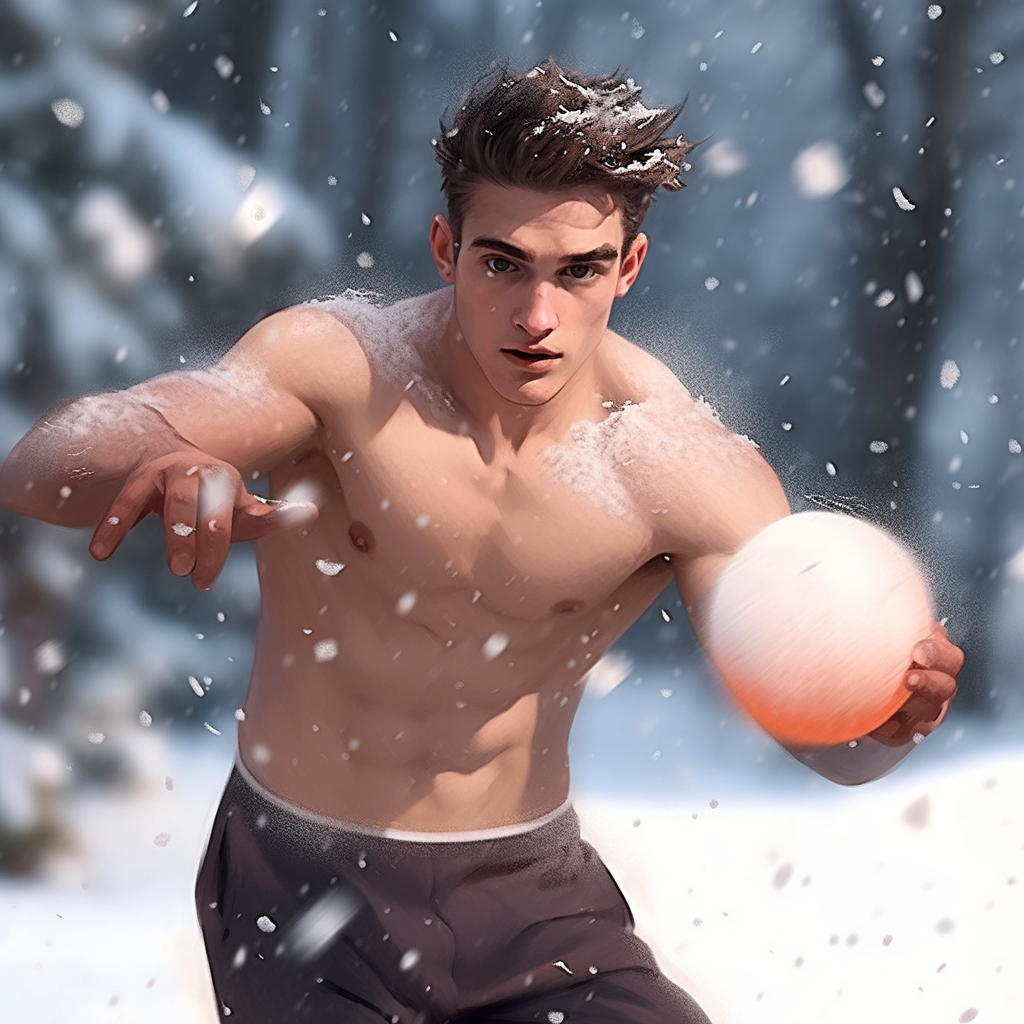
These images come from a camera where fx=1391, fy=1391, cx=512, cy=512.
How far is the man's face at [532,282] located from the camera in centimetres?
90

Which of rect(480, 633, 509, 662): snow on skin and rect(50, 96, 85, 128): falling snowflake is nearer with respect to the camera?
rect(480, 633, 509, 662): snow on skin

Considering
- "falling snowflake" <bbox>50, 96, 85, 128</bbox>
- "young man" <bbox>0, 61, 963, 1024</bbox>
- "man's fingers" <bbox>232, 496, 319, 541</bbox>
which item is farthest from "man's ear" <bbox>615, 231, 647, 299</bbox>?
"falling snowflake" <bbox>50, 96, 85, 128</bbox>

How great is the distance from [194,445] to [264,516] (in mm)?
138

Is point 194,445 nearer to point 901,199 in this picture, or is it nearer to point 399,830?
point 399,830

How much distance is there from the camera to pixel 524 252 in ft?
2.94

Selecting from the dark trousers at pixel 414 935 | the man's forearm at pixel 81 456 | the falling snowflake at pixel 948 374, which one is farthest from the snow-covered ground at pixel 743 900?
the man's forearm at pixel 81 456

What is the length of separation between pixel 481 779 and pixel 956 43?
2.03m

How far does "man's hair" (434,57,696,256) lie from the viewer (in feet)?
2.93

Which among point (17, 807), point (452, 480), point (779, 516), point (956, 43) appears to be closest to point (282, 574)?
point (452, 480)

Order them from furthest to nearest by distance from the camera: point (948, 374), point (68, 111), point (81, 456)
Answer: point (948, 374) → point (68, 111) → point (81, 456)

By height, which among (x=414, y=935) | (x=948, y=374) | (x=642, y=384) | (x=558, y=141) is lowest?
(x=948, y=374)

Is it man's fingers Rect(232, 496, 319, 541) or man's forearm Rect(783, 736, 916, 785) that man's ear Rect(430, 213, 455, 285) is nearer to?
man's fingers Rect(232, 496, 319, 541)

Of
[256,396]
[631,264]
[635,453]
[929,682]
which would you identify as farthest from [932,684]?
[256,396]

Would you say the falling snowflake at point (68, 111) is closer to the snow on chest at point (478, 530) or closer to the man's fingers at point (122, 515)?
the snow on chest at point (478, 530)
